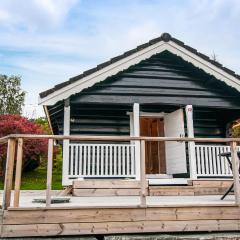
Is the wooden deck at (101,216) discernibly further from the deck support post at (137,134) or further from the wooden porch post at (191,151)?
the wooden porch post at (191,151)

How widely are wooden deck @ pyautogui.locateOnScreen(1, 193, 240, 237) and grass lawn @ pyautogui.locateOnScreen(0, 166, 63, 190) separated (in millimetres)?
9883

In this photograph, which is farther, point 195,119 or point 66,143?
point 195,119

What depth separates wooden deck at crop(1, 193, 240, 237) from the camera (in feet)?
16.8

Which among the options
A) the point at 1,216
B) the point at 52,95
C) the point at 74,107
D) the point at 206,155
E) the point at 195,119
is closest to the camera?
the point at 1,216

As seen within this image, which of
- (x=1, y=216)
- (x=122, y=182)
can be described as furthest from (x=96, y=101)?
(x=1, y=216)

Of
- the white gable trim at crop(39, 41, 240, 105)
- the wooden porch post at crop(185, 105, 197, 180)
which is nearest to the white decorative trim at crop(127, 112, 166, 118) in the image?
the wooden porch post at crop(185, 105, 197, 180)

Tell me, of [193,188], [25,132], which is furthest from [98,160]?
[25,132]

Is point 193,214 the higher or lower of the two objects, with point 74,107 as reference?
lower

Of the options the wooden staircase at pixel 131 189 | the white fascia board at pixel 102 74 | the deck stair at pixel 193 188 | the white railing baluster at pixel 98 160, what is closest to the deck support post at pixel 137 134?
the white railing baluster at pixel 98 160

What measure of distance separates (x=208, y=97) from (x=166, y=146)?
2.02 m

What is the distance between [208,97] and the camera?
10.8 meters

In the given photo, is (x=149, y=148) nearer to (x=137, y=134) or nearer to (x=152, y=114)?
(x=152, y=114)

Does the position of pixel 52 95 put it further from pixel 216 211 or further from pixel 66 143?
pixel 216 211

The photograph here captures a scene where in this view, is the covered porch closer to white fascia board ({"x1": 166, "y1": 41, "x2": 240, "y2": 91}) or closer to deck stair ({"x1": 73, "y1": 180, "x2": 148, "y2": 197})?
deck stair ({"x1": 73, "y1": 180, "x2": 148, "y2": 197})
